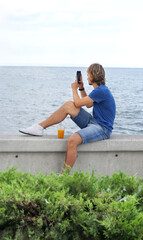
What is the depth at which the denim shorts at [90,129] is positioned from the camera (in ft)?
13.8

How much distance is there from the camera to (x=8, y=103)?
35.5 metres

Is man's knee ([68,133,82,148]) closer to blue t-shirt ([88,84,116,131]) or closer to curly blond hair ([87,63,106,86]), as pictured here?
blue t-shirt ([88,84,116,131])

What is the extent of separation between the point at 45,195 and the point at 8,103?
3383 centimetres

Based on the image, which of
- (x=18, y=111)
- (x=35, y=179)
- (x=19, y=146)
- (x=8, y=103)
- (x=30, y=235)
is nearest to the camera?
(x=30, y=235)

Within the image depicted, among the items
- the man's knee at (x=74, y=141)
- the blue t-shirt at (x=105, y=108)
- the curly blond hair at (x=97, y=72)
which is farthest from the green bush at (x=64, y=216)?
the curly blond hair at (x=97, y=72)

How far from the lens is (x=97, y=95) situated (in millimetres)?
4285

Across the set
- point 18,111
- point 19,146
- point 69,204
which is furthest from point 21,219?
point 18,111

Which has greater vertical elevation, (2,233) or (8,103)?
(2,233)

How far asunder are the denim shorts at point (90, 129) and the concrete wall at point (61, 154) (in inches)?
3.5

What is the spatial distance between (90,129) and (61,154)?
0.44 meters

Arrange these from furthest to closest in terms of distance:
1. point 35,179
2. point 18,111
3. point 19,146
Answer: point 18,111
point 19,146
point 35,179

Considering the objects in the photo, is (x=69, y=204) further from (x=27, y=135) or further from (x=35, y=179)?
(x=27, y=135)

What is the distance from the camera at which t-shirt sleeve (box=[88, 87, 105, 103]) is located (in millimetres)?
4277

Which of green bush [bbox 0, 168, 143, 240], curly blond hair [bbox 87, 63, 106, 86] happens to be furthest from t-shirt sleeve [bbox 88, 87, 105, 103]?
green bush [bbox 0, 168, 143, 240]
